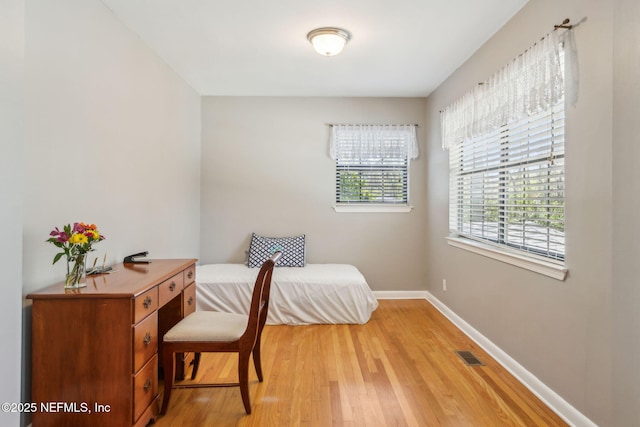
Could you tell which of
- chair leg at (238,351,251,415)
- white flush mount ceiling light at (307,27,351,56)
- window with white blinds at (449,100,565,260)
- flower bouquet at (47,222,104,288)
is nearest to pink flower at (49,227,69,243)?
flower bouquet at (47,222,104,288)

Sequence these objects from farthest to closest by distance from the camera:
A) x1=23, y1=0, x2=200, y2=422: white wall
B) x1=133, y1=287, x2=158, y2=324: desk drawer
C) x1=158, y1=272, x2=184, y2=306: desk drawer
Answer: x1=158, y1=272, x2=184, y2=306: desk drawer, x1=23, y1=0, x2=200, y2=422: white wall, x1=133, y1=287, x2=158, y2=324: desk drawer

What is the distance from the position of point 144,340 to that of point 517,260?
2418mm

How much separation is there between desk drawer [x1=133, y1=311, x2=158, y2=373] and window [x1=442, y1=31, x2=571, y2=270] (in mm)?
2328

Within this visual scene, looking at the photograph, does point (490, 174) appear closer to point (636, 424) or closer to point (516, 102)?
point (516, 102)

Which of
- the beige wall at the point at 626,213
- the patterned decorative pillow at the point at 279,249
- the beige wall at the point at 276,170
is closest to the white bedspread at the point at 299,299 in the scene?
the patterned decorative pillow at the point at 279,249

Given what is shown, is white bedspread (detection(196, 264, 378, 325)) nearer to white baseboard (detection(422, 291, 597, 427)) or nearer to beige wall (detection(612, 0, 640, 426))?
white baseboard (detection(422, 291, 597, 427))

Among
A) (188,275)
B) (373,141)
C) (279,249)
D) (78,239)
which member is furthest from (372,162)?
(78,239)

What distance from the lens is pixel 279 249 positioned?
4.09 meters

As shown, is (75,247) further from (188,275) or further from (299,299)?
(299,299)

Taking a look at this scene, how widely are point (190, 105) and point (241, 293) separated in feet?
7.38

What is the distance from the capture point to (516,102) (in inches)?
92.7

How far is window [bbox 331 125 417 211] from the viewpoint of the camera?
432 cm

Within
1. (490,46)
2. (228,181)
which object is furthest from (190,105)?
(490,46)

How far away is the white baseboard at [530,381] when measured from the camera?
1.87 metres
